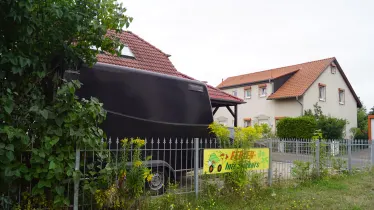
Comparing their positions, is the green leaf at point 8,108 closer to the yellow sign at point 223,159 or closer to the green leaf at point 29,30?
the green leaf at point 29,30

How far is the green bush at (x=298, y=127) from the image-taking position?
69.4ft

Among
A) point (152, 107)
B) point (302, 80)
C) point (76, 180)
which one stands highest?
point (302, 80)

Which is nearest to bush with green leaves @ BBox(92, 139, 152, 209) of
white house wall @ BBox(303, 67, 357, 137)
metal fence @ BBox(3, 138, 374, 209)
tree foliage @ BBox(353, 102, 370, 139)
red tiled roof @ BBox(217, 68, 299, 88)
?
metal fence @ BBox(3, 138, 374, 209)

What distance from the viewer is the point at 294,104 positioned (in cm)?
2641

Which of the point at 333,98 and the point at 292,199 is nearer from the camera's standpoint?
the point at 292,199

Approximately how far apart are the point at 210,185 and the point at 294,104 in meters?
21.8

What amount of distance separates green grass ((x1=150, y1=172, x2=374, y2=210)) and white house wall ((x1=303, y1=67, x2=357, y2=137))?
1925 cm

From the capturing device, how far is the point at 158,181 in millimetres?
6551

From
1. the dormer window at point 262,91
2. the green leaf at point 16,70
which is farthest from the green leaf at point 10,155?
the dormer window at point 262,91

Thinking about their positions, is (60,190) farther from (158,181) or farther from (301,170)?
(301,170)

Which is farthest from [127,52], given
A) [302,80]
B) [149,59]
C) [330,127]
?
[302,80]

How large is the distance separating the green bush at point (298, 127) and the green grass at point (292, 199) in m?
13.4

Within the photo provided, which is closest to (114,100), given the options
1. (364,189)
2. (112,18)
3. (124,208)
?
(112,18)

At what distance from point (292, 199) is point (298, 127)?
1599cm
